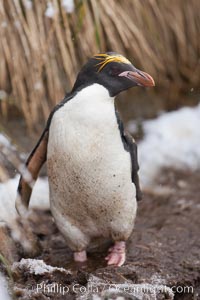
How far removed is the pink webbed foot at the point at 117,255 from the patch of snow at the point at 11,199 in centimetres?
43

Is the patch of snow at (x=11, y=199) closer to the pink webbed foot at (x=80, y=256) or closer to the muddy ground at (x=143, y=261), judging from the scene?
the muddy ground at (x=143, y=261)

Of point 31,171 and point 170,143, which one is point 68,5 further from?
point 31,171

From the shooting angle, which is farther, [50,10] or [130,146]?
[50,10]

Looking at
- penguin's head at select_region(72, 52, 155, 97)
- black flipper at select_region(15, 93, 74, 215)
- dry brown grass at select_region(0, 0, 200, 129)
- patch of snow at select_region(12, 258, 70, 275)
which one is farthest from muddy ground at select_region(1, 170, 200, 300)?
dry brown grass at select_region(0, 0, 200, 129)

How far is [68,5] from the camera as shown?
3.78 metres

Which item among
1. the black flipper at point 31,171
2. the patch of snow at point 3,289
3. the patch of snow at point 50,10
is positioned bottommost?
the patch of snow at point 3,289

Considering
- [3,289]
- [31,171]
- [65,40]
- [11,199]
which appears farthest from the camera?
[65,40]

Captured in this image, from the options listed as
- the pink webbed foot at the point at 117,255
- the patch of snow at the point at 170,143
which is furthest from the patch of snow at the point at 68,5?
the pink webbed foot at the point at 117,255

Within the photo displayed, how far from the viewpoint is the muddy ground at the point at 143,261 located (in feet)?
8.06

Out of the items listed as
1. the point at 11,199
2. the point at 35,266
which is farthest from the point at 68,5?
the point at 35,266

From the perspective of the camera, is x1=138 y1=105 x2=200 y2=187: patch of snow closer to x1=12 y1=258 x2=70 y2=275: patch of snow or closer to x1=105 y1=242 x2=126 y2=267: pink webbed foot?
x1=105 y1=242 x2=126 y2=267: pink webbed foot

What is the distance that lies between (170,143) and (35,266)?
1.87 m

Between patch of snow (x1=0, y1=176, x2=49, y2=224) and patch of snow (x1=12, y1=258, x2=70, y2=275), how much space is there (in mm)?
192

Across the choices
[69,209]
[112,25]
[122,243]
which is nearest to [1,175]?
[69,209]
